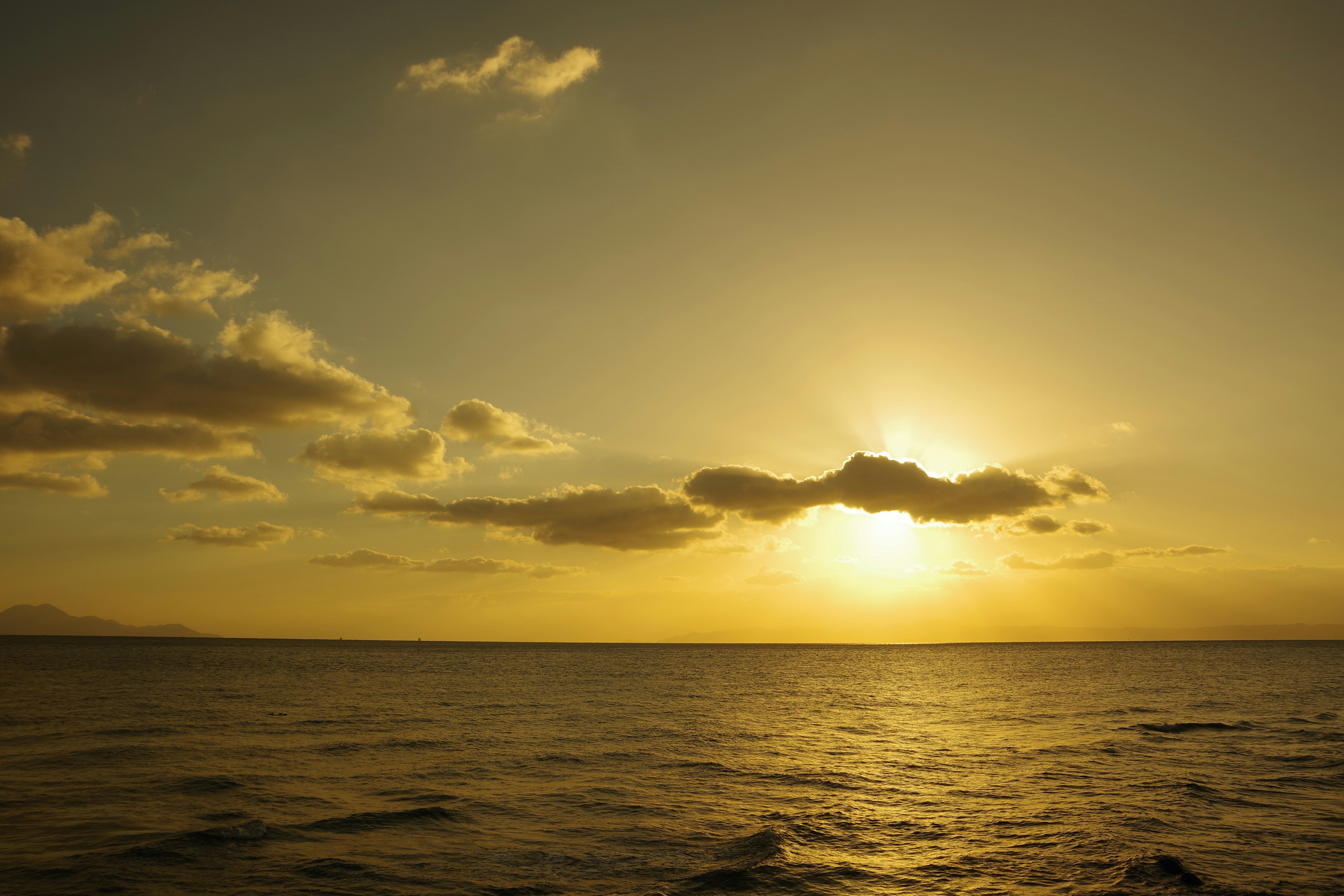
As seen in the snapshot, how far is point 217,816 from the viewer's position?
28547 mm

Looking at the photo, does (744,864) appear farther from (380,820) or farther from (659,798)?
(380,820)

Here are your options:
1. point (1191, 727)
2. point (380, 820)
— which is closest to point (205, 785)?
point (380, 820)

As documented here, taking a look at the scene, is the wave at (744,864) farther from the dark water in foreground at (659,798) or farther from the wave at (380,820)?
the wave at (380,820)

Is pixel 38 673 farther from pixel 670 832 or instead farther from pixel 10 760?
pixel 670 832

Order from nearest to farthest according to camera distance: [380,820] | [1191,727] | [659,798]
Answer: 1. [380,820]
2. [659,798]
3. [1191,727]

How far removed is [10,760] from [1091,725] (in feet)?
234

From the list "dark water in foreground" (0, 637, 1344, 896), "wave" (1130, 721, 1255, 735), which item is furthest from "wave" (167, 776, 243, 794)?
"wave" (1130, 721, 1255, 735)

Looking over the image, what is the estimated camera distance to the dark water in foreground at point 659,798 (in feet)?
74.6

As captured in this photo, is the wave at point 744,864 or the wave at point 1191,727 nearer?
the wave at point 744,864

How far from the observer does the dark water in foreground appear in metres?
22.7

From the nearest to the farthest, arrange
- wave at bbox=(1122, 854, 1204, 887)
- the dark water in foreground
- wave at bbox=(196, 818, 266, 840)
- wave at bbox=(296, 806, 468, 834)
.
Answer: wave at bbox=(1122, 854, 1204, 887) < the dark water in foreground < wave at bbox=(196, 818, 266, 840) < wave at bbox=(296, 806, 468, 834)

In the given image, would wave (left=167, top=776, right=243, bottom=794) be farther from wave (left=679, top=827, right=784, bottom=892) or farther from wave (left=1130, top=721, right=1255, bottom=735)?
wave (left=1130, top=721, right=1255, bottom=735)

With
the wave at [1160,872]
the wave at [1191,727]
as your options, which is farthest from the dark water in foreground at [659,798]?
the wave at [1191,727]

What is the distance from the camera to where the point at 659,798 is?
33344 millimetres
